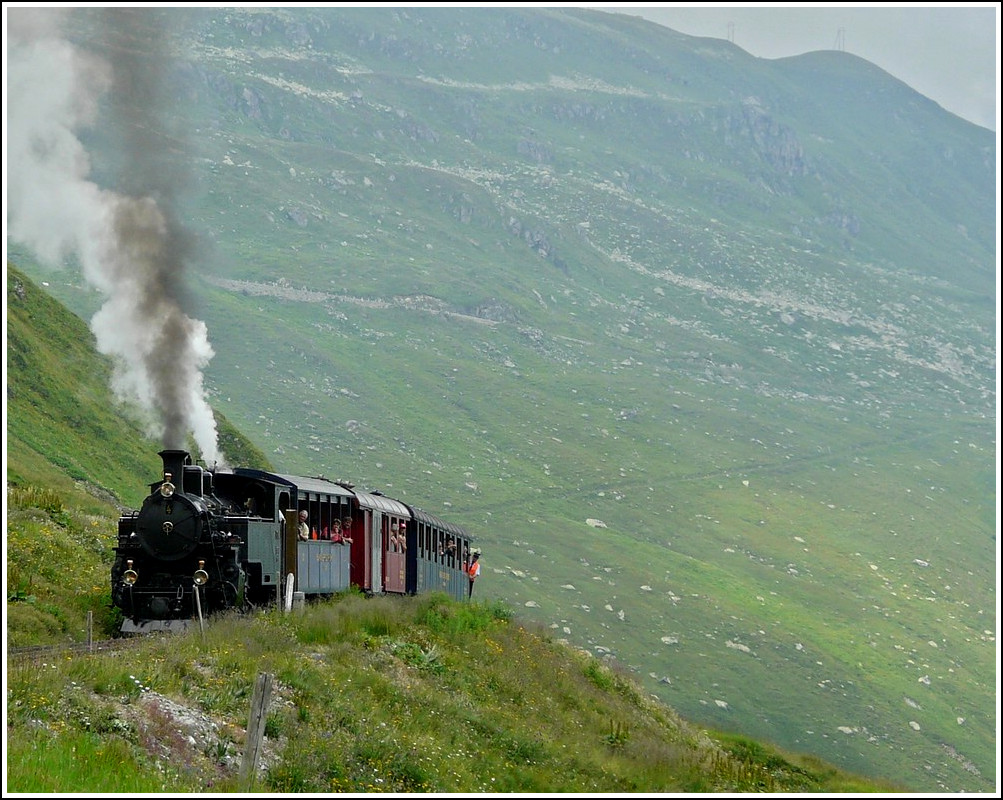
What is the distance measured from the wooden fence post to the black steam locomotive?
23.3 ft

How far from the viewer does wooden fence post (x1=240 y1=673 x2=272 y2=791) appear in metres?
18.2

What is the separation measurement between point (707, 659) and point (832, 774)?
229 ft

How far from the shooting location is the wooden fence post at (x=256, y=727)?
1816 cm

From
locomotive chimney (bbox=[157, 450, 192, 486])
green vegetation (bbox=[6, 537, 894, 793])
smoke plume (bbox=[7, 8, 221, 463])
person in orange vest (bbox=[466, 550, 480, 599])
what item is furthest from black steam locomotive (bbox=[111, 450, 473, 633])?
person in orange vest (bbox=[466, 550, 480, 599])

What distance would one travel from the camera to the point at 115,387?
6969cm

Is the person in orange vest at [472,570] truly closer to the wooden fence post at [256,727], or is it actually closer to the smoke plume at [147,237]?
the smoke plume at [147,237]

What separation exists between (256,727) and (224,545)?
436 inches

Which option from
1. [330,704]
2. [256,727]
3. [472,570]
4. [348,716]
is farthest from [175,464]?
[472,570]

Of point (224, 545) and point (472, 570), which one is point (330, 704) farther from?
point (472, 570)

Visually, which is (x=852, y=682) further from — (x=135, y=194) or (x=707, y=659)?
(x=135, y=194)

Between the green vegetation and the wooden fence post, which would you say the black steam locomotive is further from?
the wooden fence post

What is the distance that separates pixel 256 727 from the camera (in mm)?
18391

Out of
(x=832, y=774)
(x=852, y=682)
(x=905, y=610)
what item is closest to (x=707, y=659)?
(x=852, y=682)

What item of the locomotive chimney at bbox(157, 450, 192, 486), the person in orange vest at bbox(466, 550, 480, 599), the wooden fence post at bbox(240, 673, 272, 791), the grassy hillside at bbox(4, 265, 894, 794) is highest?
the locomotive chimney at bbox(157, 450, 192, 486)
